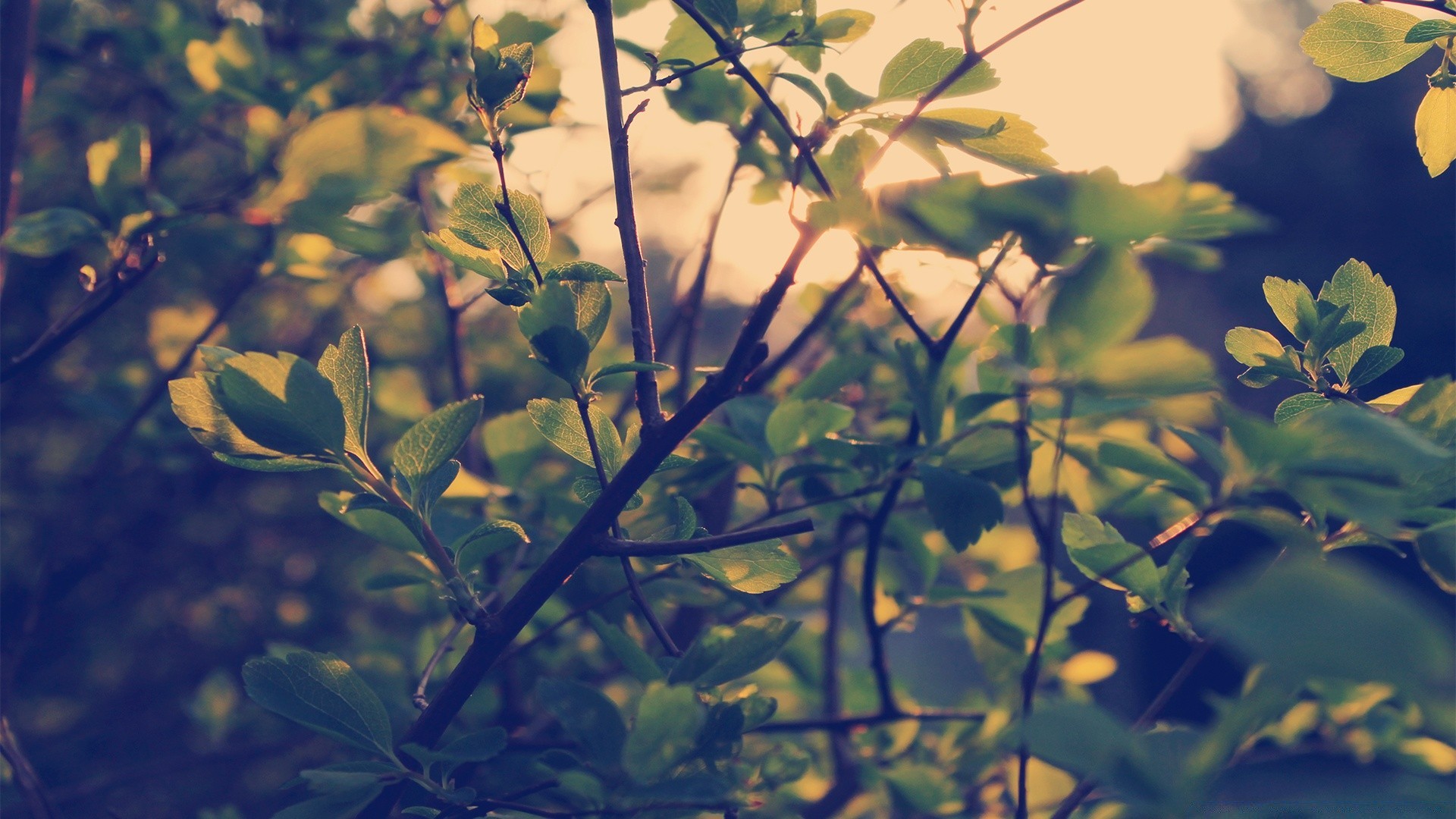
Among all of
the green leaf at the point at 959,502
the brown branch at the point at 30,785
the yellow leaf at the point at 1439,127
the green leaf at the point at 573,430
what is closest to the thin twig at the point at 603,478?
the green leaf at the point at 573,430

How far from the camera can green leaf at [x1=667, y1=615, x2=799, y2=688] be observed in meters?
0.60

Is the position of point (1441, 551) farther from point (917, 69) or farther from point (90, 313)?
point (90, 313)

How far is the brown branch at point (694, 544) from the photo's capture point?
0.57 meters

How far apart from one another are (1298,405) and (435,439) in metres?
0.67

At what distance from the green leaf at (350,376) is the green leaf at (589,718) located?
22 centimetres

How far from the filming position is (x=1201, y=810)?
43 cm

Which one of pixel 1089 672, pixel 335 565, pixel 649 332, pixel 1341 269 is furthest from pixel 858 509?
pixel 335 565

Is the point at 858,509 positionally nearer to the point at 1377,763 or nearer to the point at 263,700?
the point at 263,700

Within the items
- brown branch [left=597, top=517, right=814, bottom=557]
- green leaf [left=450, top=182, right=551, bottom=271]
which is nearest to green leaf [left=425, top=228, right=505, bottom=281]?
green leaf [left=450, top=182, right=551, bottom=271]

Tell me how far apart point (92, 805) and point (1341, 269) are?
7.16ft

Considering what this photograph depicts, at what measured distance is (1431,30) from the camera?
2.29 ft

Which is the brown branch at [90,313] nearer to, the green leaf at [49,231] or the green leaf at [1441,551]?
the green leaf at [49,231]

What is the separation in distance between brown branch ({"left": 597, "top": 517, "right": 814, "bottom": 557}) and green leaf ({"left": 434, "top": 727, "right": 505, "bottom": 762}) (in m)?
0.15

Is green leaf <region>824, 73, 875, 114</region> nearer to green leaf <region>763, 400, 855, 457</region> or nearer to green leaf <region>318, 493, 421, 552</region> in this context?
green leaf <region>763, 400, 855, 457</region>
